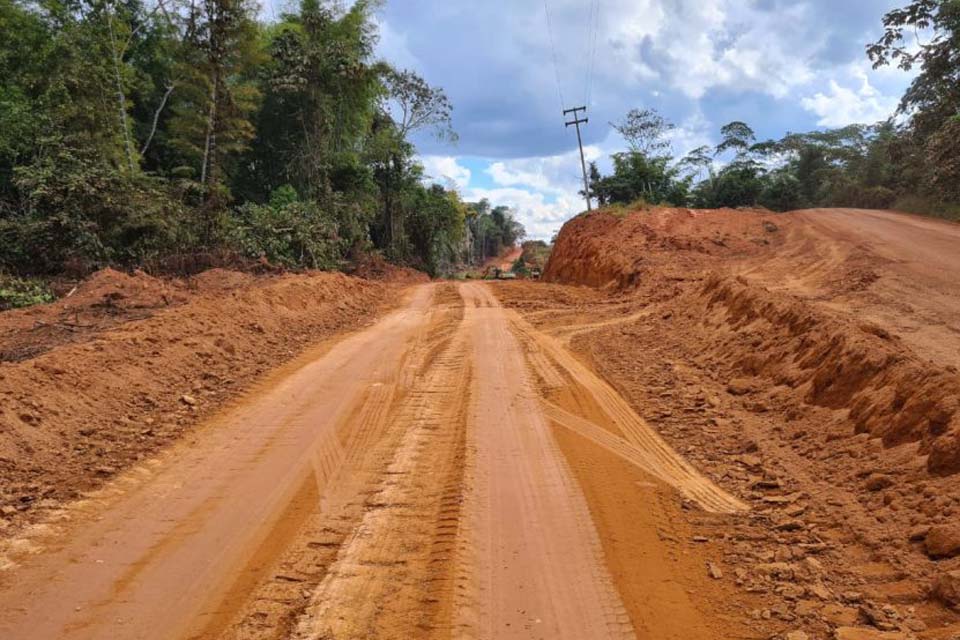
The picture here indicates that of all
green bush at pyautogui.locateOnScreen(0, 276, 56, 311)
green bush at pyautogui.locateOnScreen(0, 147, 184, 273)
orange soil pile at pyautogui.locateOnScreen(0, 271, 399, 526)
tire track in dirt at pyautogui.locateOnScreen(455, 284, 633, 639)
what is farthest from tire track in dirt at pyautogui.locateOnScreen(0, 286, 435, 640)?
green bush at pyautogui.locateOnScreen(0, 147, 184, 273)

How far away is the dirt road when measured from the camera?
2.88m

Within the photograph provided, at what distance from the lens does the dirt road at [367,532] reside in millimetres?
2875

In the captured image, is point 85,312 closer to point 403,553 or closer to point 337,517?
point 337,517

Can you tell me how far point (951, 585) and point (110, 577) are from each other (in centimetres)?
415

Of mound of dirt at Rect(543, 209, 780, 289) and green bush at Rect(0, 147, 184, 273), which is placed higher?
green bush at Rect(0, 147, 184, 273)

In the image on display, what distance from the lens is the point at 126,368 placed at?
6469 mm

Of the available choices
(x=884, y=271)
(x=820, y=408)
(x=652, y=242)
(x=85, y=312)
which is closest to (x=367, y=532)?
(x=820, y=408)

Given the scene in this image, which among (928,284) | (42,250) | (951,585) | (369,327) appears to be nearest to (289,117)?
(42,250)

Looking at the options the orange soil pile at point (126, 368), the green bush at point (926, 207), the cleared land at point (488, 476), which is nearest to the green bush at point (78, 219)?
the orange soil pile at point (126, 368)

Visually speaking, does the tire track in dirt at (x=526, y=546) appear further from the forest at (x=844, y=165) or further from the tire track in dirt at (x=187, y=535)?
the forest at (x=844, y=165)

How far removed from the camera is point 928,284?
8672mm

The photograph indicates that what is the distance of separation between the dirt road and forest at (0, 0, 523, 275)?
8.37m

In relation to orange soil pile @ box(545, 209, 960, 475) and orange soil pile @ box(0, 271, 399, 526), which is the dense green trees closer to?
orange soil pile @ box(545, 209, 960, 475)

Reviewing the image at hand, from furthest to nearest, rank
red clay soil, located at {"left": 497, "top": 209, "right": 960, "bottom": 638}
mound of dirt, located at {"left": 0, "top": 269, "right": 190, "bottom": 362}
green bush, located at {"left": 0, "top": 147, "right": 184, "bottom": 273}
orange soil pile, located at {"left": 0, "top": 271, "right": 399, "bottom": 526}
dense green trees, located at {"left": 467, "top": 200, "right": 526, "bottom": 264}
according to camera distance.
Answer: dense green trees, located at {"left": 467, "top": 200, "right": 526, "bottom": 264} < green bush, located at {"left": 0, "top": 147, "right": 184, "bottom": 273} < mound of dirt, located at {"left": 0, "top": 269, "right": 190, "bottom": 362} < orange soil pile, located at {"left": 0, "top": 271, "right": 399, "bottom": 526} < red clay soil, located at {"left": 497, "top": 209, "right": 960, "bottom": 638}
